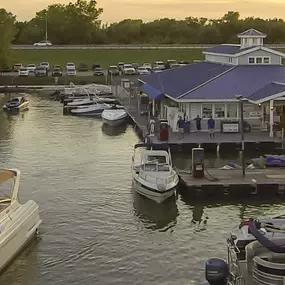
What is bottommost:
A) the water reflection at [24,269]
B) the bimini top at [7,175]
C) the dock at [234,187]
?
the water reflection at [24,269]

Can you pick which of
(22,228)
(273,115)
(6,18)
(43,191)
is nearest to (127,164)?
(43,191)

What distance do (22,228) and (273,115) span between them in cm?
2009

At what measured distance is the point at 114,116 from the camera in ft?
152

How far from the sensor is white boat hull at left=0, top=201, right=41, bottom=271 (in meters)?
19.0

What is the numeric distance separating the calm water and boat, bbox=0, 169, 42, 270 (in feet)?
1.30

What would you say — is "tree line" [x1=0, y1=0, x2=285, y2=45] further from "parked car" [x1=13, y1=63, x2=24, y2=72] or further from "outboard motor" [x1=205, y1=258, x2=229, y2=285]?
"outboard motor" [x1=205, y1=258, x2=229, y2=285]

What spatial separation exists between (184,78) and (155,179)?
19562 mm

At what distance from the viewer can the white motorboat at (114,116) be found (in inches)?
1813

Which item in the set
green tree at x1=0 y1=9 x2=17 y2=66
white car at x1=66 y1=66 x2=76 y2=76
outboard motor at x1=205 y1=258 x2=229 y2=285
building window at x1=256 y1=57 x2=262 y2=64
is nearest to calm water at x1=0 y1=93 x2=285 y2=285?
outboard motor at x1=205 y1=258 x2=229 y2=285

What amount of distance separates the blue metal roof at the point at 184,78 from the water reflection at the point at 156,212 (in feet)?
45.3

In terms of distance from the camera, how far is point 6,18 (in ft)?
277

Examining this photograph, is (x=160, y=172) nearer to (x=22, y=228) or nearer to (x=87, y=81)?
(x=22, y=228)

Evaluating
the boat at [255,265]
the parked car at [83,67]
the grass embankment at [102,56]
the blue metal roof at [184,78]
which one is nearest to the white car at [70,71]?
the parked car at [83,67]

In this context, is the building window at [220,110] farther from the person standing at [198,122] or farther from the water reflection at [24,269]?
the water reflection at [24,269]
